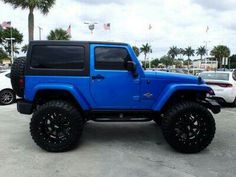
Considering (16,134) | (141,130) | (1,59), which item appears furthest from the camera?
(1,59)

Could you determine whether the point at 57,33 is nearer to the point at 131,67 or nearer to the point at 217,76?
the point at 217,76

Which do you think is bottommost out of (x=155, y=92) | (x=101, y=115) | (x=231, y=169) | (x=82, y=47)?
(x=231, y=169)

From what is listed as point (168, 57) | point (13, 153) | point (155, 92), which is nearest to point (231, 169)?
point (155, 92)

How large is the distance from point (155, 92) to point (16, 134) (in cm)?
333

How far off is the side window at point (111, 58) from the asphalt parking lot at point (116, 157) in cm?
155

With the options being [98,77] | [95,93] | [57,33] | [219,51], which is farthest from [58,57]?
[219,51]

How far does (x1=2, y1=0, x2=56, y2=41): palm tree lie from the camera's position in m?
24.0

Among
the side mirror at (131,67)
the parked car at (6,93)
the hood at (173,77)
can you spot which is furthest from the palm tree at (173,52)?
the side mirror at (131,67)

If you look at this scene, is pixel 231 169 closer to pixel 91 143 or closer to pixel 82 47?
pixel 91 143

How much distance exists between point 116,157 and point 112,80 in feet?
4.56

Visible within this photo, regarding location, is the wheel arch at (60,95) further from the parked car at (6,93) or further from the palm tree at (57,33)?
the palm tree at (57,33)

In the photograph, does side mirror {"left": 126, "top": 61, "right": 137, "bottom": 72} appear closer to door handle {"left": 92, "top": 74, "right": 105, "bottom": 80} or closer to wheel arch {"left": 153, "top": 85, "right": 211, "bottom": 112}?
door handle {"left": 92, "top": 74, "right": 105, "bottom": 80}

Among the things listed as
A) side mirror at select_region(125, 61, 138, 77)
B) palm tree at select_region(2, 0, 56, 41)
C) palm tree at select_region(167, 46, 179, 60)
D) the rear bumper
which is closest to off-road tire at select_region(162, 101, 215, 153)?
side mirror at select_region(125, 61, 138, 77)

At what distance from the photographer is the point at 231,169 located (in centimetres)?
538
